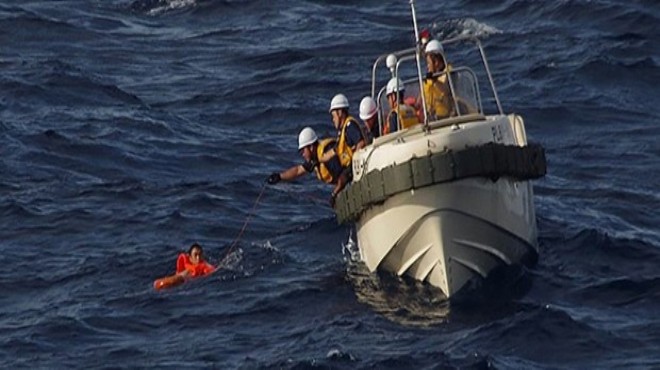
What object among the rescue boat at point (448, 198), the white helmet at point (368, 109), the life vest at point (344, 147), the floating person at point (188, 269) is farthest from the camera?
the white helmet at point (368, 109)

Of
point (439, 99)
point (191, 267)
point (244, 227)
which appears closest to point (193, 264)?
point (191, 267)

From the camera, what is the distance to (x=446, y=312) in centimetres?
2498

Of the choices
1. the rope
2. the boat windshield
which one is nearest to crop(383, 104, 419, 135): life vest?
the boat windshield

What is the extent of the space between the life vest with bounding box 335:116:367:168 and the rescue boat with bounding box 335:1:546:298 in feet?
1.96

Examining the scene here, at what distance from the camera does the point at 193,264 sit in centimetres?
2733

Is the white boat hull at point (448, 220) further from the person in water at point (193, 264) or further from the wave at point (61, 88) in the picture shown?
the wave at point (61, 88)

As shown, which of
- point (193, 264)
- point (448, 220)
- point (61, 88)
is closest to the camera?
point (448, 220)

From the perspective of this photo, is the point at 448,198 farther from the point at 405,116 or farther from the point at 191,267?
the point at 191,267

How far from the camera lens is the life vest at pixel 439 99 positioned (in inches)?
1031

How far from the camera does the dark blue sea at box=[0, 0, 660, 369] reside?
2439 centimetres

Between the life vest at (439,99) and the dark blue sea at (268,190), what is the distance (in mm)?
1979

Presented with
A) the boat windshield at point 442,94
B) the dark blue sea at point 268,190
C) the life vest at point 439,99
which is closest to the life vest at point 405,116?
the boat windshield at point 442,94

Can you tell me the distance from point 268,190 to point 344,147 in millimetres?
5129

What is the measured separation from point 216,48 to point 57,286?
14937 mm
